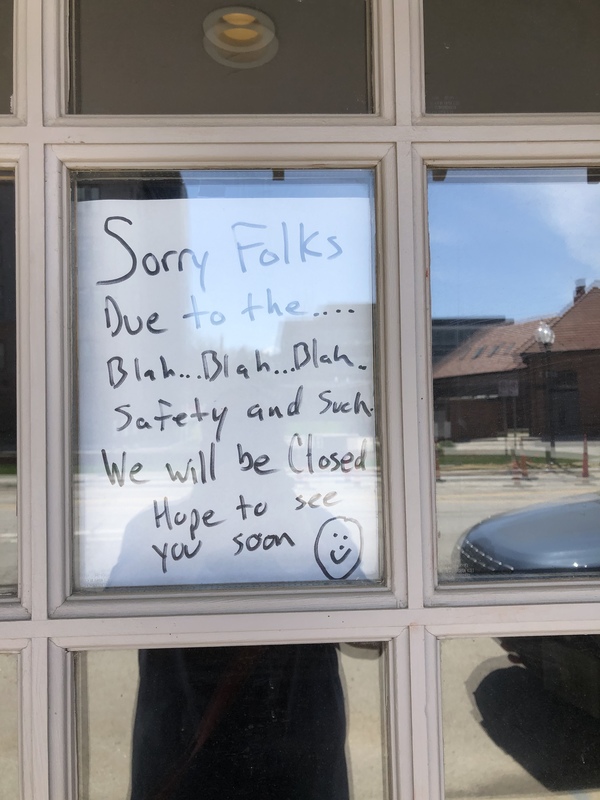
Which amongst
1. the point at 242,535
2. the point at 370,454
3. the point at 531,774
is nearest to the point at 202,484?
the point at 242,535

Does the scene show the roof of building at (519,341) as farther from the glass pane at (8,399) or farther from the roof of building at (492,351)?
the glass pane at (8,399)

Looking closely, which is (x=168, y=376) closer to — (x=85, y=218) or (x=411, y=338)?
(x=85, y=218)

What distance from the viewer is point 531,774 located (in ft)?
4.56

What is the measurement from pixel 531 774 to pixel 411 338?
1.08 m

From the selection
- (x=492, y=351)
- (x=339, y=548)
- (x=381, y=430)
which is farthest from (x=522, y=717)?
(x=492, y=351)

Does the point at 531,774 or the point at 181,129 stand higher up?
the point at 181,129

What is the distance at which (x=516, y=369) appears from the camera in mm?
1441

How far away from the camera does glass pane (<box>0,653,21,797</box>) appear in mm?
1308

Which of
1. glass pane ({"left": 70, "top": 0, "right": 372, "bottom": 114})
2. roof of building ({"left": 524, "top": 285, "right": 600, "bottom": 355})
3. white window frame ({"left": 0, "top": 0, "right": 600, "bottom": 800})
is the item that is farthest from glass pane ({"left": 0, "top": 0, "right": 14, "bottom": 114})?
roof of building ({"left": 524, "top": 285, "right": 600, "bottom": 355})

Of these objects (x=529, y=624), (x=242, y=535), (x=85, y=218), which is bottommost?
(x=529, y=624)

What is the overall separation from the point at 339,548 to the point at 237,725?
0.48 meters

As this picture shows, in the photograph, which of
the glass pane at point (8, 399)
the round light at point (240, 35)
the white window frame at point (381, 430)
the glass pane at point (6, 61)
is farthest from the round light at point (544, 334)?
the glass pane at point (6, 61)

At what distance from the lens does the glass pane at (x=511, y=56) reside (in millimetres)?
1410

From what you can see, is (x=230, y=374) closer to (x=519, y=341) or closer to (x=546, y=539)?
(x=519, y=341)
